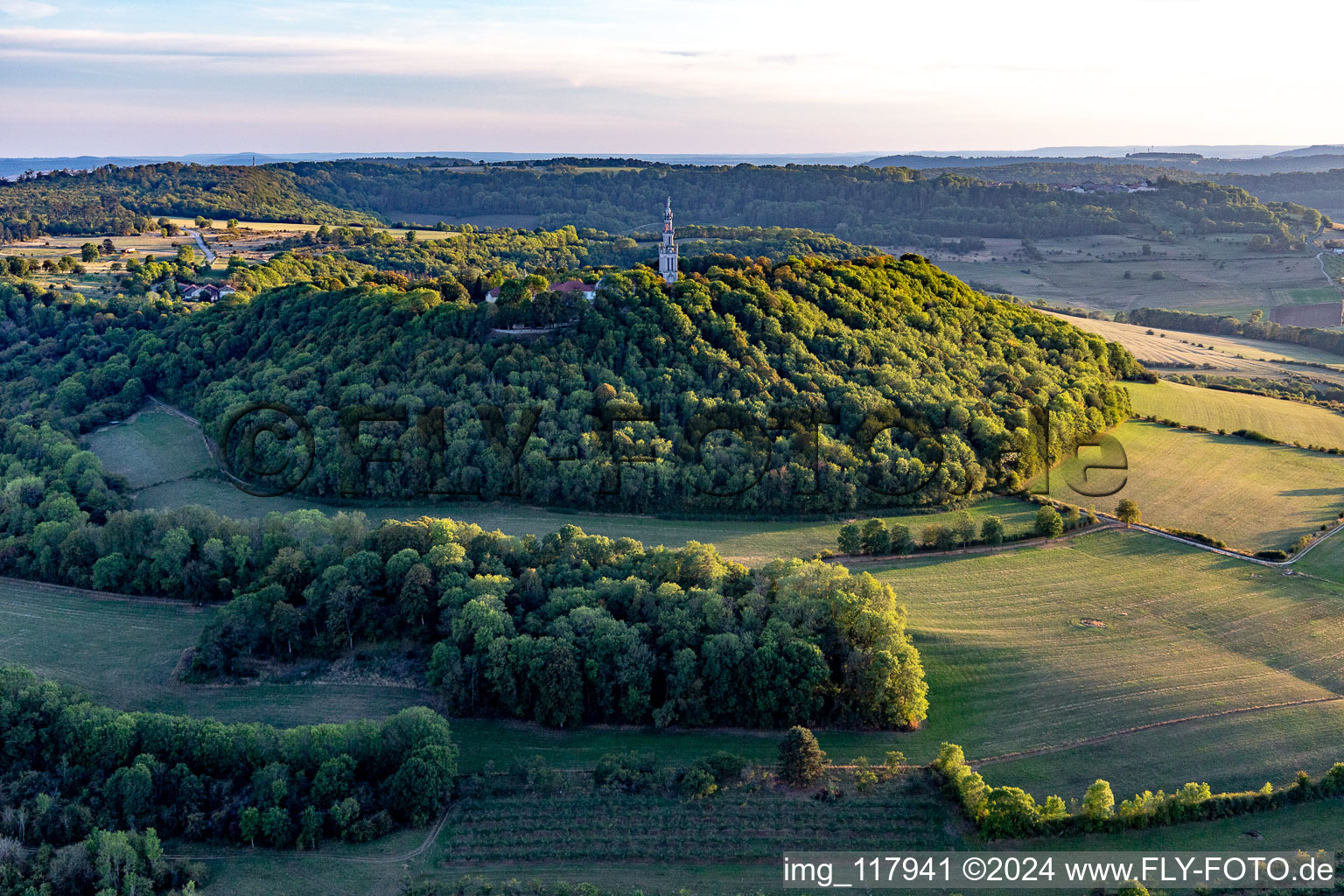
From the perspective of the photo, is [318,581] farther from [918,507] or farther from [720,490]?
[918,507]

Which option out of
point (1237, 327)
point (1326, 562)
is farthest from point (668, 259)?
point (1237, 327)

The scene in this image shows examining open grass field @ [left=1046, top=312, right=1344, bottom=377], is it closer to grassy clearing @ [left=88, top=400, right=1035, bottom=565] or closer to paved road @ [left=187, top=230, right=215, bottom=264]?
grassy clearing @ [left=88, top=400, right=1035, bottom=565]

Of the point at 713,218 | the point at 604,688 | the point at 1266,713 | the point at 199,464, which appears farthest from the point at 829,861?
the point at 713,218

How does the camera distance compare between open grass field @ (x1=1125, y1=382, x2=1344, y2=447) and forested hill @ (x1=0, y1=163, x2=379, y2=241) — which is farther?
forested hill @ (x1=0, y1=163, x2=379, y2=241)

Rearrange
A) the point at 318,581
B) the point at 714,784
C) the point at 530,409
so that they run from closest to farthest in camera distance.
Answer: the point at 714,784, the point at 318,581, the point at 530,409

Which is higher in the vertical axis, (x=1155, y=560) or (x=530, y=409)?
(x=530, y=409)

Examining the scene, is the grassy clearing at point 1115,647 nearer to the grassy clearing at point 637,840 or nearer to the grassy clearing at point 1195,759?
the grassy clearing at point 1195,759

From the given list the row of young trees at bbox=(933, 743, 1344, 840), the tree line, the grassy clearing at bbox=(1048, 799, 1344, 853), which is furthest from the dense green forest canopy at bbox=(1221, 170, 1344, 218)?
the grassy clearing at bbox=(1048, 799, 1344, 853)
